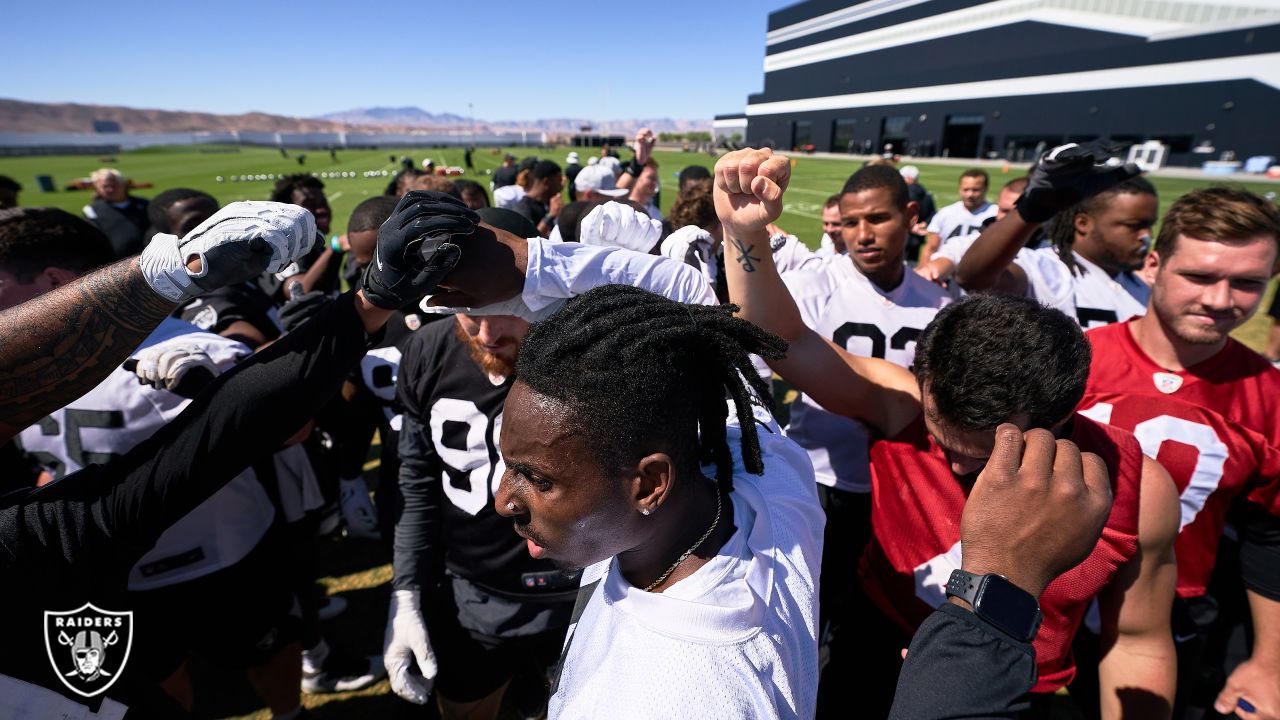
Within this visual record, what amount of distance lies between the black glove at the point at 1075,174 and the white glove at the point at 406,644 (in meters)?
3.15

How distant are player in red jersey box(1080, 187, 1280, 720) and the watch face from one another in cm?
148

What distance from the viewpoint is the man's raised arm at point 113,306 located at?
49.8 inches

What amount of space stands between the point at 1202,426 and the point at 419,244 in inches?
105

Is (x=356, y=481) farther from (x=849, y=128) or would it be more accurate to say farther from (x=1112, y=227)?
(x=849, y=128)

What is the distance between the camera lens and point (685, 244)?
3.20 meters

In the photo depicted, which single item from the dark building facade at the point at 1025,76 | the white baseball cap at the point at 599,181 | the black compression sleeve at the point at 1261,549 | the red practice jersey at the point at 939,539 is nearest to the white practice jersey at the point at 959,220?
the white baseball cap at the point at 599,181

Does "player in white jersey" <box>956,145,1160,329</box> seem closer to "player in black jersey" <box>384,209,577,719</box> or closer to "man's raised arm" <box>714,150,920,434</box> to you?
"man's raised arm" <box>714,150,920,434</box>

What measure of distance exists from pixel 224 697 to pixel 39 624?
7.41 feet

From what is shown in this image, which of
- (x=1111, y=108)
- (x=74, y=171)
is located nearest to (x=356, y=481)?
(x=74, y=171)

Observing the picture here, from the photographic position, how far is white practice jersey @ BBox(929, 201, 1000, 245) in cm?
809

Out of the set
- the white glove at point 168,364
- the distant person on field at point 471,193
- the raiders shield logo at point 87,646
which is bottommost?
the raiders shield logo at point 87,646

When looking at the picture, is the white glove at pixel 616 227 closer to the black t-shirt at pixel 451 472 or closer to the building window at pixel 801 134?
the black t-shirt at pixel 451 472

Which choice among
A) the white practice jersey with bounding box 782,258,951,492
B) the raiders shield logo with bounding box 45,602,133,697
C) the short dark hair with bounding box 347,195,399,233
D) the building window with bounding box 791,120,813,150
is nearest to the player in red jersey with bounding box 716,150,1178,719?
the white practice jersey with bounding box 782,258,951,492

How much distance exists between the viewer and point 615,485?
47.6 inches
